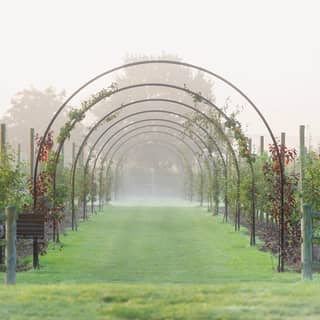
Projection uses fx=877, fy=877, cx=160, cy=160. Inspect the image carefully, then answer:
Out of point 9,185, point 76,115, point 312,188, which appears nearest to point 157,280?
point 9,185

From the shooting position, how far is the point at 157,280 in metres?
12.2

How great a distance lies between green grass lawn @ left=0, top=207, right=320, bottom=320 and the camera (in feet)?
26.3

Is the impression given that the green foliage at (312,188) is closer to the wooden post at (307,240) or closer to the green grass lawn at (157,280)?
the green grass lawn at (157,280)

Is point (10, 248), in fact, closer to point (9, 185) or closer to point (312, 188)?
point (9, 185)

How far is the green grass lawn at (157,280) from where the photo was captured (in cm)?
802

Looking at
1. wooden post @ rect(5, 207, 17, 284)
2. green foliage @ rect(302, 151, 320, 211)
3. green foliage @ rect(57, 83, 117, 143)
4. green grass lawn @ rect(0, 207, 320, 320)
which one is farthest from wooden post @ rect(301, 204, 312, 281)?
green foliage @ rect(57, 83, 117, 143)

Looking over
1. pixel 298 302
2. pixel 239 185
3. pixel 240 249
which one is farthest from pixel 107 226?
pixel 298 302

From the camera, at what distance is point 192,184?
42469 millimetres

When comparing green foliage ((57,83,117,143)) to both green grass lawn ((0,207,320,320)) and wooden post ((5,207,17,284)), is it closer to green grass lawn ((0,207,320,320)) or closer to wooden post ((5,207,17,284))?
green grass lawn ((0,207,320,320))

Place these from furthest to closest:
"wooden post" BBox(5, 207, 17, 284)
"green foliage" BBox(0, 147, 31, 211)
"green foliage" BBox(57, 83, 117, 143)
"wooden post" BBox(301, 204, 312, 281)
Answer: "green foliage" BBox(57, 83, 117, 143)
"green foliage" BBox(0, 147, 31, 211)
"wooden post" BBox(301, 204, 312, 281)
"wooden post" BBox(5, 207, 17, 284)

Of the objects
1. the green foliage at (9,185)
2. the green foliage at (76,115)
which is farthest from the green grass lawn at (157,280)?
the green foliage at (76,115)

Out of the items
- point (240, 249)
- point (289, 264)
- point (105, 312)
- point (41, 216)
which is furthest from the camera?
point (240, 249)

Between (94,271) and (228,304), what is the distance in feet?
17.8

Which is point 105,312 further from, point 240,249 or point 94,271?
point 240,249
